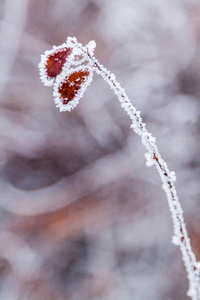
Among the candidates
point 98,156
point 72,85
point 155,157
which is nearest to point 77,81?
point 72,85

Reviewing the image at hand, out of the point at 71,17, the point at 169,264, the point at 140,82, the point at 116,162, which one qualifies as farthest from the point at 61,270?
the point at 71,17

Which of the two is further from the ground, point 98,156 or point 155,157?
point 98,156

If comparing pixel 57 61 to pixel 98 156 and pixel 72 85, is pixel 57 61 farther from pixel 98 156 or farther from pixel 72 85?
pixel 98 156

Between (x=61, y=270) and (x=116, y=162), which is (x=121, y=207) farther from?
(x=61, y=270)

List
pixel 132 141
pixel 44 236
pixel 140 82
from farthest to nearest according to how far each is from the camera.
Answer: pixel 140 82 → pixel 132 141 → pixel 44 236

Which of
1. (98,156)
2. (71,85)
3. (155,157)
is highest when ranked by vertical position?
(98,156)

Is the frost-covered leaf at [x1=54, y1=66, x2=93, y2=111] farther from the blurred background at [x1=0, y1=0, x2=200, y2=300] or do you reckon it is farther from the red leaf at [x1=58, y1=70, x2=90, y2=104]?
the blurred background at [x1=0, y1=0, x2=200, y2=300]

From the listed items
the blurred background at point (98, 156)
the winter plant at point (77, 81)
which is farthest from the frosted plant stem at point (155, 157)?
the blurred background at point (98, 156)

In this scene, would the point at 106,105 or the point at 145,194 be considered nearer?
the point at 145,194
